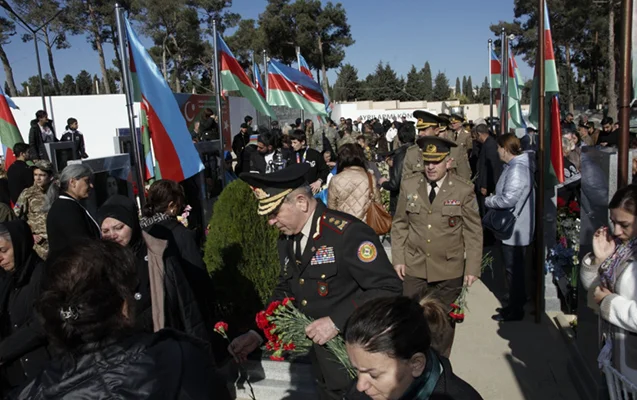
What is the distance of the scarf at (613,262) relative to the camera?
105 inches

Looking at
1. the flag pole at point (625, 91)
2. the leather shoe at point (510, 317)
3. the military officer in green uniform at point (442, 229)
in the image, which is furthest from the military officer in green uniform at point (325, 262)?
the leather shoe at point (510, 317)

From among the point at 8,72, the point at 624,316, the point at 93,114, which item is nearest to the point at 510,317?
the point at 624,316

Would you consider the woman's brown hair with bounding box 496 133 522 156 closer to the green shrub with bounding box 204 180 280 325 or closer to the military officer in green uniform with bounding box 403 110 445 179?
the military officer in green uniform with bounding box 403 110 445 179

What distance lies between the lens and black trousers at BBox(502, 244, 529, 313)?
18.1 feet

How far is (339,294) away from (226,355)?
2.62 m

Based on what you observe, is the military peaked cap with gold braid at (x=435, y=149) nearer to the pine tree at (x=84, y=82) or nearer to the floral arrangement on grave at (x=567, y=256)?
the floral arrangement on grave at (x=567, y=256)

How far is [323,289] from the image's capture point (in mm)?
2723

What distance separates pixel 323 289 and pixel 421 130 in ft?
16.1

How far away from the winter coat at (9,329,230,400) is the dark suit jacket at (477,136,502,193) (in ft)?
25.0

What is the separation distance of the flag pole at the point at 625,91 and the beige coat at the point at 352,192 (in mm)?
2613

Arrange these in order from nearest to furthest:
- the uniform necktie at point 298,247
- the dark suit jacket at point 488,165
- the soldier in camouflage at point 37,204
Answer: the uniform necktie at point 298,247 → the soldier in camouflage at point 37,204 → the dark suit jacket at point 488,165

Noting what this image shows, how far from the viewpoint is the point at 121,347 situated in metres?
1.62

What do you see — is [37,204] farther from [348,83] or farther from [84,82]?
[84,82]

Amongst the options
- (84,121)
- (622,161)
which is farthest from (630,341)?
(84,121)
